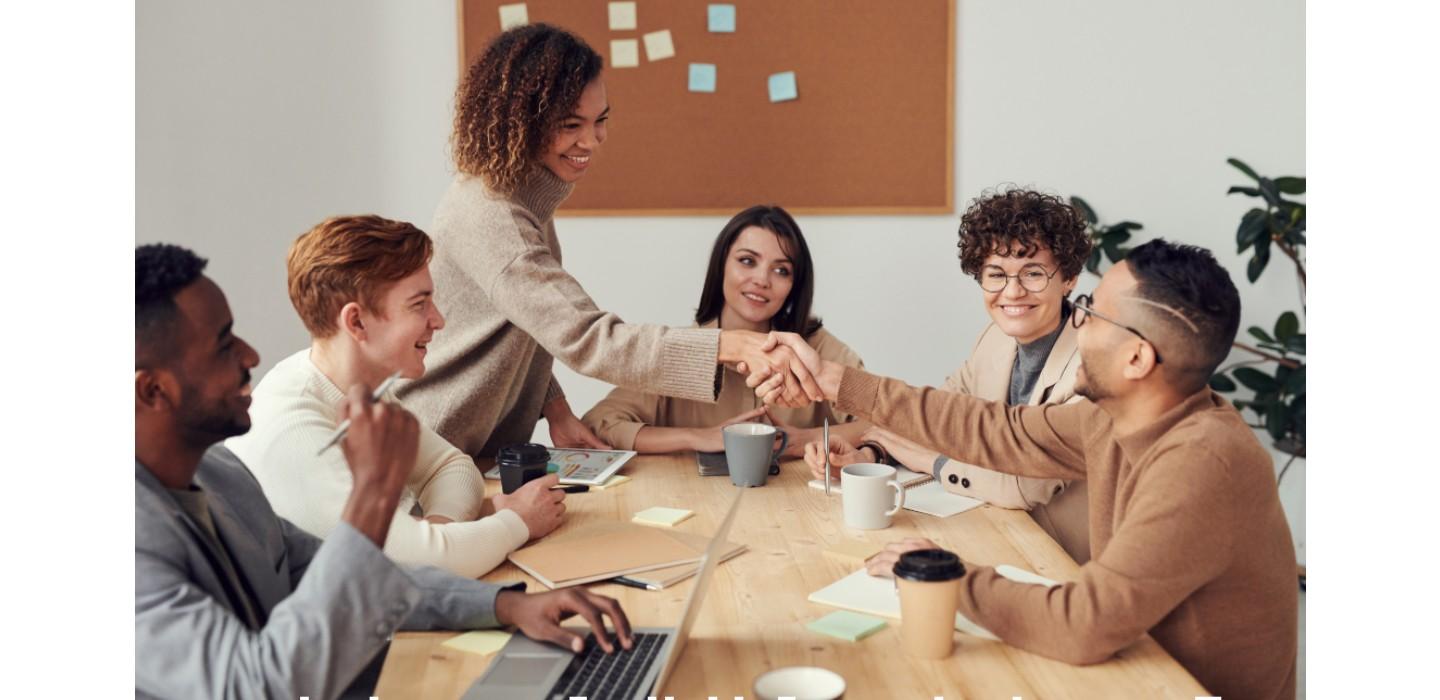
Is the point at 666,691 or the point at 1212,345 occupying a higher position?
the point at 1212,345

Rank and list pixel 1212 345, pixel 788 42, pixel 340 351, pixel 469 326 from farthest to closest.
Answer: pixel 788 42 < pixel 469 326 < pixel 340 351 < pixel 1212 345

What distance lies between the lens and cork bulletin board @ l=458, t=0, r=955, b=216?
3.57 m

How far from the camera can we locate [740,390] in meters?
2.69

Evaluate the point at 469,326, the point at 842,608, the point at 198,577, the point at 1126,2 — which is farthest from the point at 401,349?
the point at 1126,2

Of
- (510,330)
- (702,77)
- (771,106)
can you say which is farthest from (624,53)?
(510,330)

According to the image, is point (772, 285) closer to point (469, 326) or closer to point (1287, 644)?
point (469, 326)

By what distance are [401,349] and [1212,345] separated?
1.14 meters

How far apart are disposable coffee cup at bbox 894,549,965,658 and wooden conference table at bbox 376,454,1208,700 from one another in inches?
0.7

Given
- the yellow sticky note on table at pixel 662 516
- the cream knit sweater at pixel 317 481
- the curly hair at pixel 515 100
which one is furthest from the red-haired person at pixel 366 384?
the curly hair at pixel 515 100

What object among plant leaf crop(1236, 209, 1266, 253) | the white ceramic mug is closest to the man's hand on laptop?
the white ceramic mug

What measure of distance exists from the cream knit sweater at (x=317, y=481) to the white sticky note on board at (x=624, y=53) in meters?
2.15

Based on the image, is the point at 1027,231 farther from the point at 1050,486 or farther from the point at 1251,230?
the point at 1251,230

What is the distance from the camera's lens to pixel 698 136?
362 centimetres

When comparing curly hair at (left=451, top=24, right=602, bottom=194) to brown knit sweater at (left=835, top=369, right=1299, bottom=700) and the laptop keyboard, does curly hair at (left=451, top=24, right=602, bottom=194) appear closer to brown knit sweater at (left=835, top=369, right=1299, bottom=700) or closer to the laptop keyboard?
the laptop keyboard
